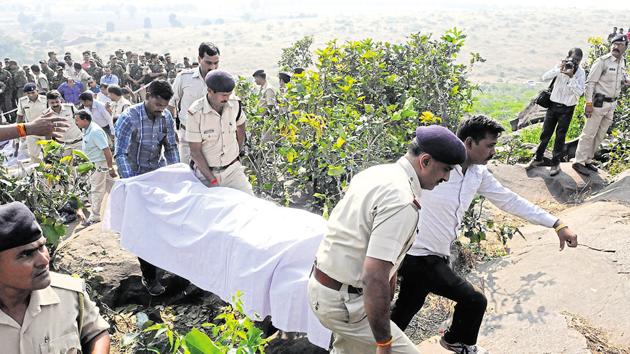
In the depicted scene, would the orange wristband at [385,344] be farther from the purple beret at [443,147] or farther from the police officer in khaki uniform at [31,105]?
the police officer in khaki uniform at [31,105]

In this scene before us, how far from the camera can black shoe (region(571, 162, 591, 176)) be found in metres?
6.66

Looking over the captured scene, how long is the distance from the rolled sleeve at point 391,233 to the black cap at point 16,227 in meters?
1.23

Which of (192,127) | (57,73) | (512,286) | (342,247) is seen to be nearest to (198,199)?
(192,127)

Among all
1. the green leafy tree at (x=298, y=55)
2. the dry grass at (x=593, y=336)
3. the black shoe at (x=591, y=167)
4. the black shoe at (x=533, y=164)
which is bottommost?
the green leafy tree at (x=298, y=55)

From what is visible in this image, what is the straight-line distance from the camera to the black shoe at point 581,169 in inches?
262

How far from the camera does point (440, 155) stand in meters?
2.39

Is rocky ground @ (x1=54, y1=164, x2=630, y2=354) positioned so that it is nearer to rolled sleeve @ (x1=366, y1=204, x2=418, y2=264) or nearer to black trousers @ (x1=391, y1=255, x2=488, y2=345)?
black trousers @ (x1=391, y1=255, x2=488, y2=345)

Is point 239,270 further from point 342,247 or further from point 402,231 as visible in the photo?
point 402,231

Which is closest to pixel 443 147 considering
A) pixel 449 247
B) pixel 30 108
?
pixel 449 247

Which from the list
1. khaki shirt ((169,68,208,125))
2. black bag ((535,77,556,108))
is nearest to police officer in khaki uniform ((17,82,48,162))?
khaki shirt ((169,68,208,125))

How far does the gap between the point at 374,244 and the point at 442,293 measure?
1.03 meters

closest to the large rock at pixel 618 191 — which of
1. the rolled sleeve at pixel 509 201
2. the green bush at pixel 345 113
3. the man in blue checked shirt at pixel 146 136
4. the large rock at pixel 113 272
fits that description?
the green bush at pixel 345 113

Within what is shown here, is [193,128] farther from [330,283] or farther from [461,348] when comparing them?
[461,348]

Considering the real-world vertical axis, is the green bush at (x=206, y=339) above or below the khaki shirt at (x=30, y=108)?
above
